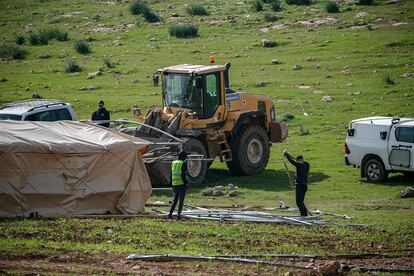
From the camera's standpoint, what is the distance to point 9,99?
Result: 149ft

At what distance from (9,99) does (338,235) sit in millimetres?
25372

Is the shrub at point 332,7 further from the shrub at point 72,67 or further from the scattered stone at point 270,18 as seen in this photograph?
the shrub at point 72,67

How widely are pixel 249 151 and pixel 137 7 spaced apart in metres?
30.4

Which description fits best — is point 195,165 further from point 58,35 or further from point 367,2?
point 367,2

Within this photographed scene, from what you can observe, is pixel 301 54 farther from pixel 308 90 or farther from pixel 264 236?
pixel 264 236

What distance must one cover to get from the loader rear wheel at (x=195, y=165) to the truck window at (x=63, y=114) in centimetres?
370

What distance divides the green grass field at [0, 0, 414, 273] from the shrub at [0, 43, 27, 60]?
571 mm

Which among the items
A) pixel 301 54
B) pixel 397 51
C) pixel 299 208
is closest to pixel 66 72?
pixel 301 54

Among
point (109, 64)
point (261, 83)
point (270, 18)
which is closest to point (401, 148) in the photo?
point (261, 83)

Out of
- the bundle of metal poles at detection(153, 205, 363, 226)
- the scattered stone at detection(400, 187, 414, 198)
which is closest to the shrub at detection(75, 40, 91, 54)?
the scattered stone at detection(400, 187, 414, 198)

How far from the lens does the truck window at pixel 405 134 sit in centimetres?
3066

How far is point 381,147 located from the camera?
31172mm

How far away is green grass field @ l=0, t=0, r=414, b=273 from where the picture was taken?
22078 mm

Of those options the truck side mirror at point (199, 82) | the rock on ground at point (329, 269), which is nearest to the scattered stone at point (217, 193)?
the truck side mirror at point (199, 82)
